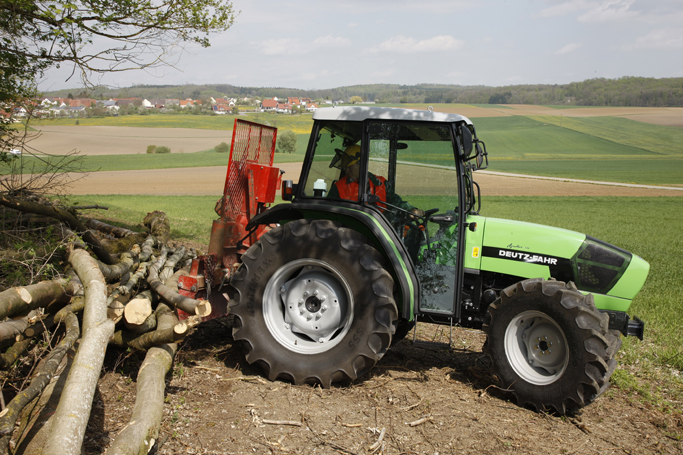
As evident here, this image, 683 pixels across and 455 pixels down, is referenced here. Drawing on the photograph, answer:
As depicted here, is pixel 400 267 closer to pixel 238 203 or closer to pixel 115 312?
pixel 238 203

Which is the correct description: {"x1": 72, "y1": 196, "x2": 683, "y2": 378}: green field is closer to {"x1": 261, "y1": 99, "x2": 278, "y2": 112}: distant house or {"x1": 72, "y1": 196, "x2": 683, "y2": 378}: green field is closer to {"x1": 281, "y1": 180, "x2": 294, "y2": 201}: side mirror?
{"x1": 281, "y1": 180, "x2": 294, "y2": 201}: side mirror

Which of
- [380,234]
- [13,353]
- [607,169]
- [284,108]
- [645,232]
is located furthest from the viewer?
[284,108]

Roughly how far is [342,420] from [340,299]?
1046 millimetres

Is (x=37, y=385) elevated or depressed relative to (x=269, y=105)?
depressed

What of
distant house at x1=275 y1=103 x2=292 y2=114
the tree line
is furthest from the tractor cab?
distant house at x1=275 y1=103 x2=292 y2=114

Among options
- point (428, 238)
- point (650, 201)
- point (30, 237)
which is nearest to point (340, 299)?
point (428, 238)

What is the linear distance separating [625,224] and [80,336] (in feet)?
59.8

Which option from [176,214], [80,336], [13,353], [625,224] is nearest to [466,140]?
[80,336]

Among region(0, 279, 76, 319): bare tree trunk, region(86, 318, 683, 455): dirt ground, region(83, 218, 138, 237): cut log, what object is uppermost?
region(0, 279, 76, 319): bare tree trunk

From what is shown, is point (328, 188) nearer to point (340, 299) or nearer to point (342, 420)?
point (340, 299)

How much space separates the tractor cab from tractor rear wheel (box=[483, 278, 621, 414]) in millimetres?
493

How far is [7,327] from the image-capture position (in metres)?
3.67

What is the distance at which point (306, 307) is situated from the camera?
4391 mm

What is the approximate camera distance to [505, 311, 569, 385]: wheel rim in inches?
156
